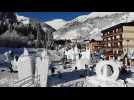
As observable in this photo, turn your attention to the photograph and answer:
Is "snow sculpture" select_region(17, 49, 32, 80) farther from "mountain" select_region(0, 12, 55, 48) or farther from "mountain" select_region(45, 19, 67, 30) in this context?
"mountain" select_region(45, 19, 67, 30)

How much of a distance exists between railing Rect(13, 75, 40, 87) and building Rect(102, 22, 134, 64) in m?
1.31

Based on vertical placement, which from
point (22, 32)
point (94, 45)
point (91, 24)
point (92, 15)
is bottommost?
point (94, 45)

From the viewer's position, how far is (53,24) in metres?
4.53

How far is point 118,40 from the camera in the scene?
183 inches

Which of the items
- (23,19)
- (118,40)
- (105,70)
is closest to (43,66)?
(23,19)

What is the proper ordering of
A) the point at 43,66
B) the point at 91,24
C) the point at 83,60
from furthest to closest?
1. the point at 91,24
2. the point at 83,60
3. the point at 43,66

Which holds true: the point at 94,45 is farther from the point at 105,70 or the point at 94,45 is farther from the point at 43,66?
the point at 43,66

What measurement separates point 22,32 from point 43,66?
72 centimetres

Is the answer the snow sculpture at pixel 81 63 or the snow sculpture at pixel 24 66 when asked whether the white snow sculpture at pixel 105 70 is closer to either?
the snow sculpture at pixel 81 63

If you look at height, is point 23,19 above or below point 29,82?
above

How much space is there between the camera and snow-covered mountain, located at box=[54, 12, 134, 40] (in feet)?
14.7

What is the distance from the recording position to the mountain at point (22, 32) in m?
4.43

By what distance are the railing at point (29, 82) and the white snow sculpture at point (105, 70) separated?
1.08 metres
